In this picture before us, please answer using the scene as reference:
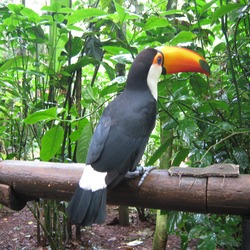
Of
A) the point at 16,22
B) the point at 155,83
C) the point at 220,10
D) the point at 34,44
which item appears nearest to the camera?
the point at 220,10

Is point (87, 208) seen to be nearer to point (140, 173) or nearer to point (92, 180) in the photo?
point (92, 180)

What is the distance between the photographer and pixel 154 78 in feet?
4.80

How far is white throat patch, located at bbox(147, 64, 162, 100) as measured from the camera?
4.62 feet

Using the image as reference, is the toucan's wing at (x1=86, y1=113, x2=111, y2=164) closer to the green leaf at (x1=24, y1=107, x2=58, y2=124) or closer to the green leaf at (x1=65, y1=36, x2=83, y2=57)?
the green leaf at (x1=24, y1=107, x2=58, y2=124)

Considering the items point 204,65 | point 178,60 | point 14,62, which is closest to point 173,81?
point 178,60

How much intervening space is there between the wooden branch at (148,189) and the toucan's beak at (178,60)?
1.62ft

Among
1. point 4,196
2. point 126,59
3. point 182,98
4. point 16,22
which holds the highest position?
point 16,22

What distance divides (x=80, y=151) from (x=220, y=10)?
0.82m

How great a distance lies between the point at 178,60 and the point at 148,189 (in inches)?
23.1

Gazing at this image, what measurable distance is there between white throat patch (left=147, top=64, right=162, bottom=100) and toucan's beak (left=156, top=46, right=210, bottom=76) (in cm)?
4

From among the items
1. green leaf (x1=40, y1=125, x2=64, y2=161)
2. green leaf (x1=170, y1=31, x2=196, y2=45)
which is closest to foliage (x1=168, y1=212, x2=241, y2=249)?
green leaf (x1=40, y1=125, x2=64, y2=161)

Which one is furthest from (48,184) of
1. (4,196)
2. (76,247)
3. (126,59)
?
(76,247)

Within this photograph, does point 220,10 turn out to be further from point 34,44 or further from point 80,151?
point 34,44

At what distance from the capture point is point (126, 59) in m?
1.37
